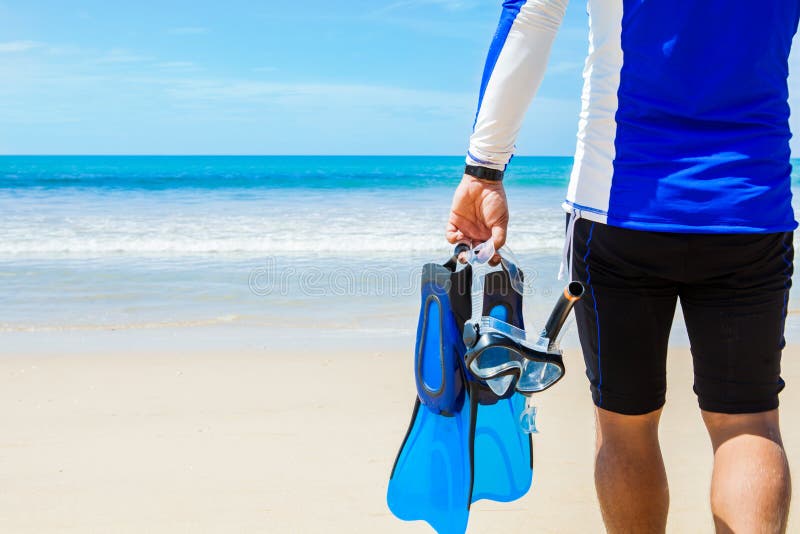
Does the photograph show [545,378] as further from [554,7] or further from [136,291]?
[136,291]

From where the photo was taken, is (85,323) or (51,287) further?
(51,287)

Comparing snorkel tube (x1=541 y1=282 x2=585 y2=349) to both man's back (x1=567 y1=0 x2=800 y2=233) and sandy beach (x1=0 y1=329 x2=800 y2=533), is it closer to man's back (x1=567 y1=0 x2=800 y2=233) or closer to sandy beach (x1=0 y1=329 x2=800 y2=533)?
man's back (x1=567 y1=0 x2=800 y2=233)

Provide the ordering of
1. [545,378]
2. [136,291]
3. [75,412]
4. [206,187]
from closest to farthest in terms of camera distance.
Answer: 1. [545,378]
2. [75,412]
3. [136,291]
4. [206,187]

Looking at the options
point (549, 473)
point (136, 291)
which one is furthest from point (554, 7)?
point (136, 291)

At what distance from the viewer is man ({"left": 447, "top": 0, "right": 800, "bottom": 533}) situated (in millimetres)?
1319

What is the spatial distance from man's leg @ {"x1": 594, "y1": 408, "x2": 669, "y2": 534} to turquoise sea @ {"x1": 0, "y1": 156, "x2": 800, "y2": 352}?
7.80 feet

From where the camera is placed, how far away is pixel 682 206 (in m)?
1.35

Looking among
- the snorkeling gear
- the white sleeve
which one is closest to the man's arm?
the white sleeve

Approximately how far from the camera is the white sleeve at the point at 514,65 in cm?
147

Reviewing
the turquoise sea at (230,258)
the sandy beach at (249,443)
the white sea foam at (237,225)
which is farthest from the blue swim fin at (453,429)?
the white sea foam at (237,225)

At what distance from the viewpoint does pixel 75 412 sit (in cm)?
345

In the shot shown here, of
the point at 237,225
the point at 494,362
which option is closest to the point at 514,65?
the point at 494,362

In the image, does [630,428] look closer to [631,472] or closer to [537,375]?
[631,472]

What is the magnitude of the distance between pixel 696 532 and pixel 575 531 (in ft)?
1.22
